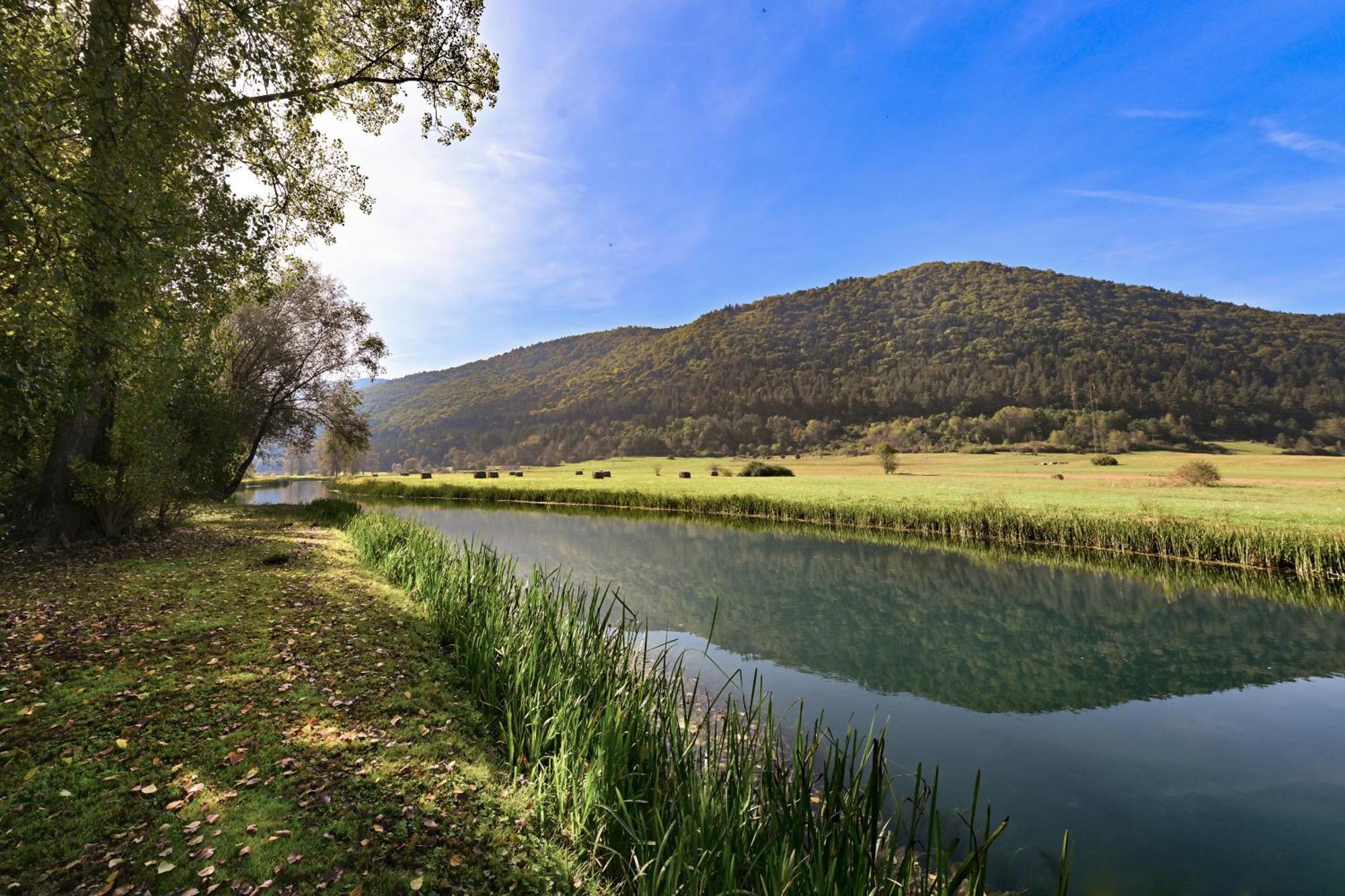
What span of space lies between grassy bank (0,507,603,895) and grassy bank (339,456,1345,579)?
74.3 ft

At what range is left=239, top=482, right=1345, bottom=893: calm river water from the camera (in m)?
5.32

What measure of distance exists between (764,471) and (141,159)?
58.4 meters

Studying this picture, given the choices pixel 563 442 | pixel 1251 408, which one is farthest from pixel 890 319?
pixel 563 442

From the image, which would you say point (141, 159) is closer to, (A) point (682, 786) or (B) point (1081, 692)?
(A) point (682, 786)

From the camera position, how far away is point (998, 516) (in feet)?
77.6

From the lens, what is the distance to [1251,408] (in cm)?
8494

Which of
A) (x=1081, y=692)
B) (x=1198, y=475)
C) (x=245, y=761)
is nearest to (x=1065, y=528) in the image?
(x=1081, y=692)

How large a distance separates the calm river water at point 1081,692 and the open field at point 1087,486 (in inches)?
323

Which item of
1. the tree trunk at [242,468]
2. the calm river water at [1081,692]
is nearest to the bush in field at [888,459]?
the calm river water at [1081,692]

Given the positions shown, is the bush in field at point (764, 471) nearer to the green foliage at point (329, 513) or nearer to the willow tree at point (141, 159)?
the green foliage at point (329, 513)

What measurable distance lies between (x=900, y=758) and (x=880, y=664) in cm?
389

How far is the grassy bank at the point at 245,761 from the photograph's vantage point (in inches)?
141

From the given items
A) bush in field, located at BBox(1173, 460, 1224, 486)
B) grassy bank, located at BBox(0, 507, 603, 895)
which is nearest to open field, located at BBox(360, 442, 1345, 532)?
bush in field, located at BBox(1173, 460, 1224, 486)

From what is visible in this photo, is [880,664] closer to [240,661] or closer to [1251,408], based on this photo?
[240,661]
